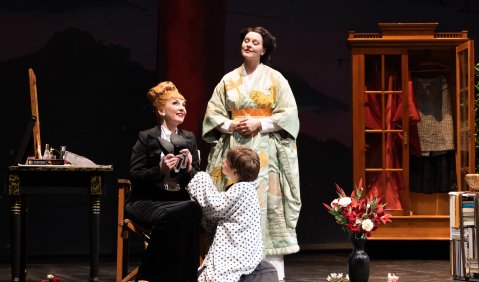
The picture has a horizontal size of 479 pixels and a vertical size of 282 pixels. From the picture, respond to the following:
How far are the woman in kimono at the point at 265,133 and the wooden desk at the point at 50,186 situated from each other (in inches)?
35.9

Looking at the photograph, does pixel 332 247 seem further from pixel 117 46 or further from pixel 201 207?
pixel 201 207

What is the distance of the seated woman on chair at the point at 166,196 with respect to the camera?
483 centimetres

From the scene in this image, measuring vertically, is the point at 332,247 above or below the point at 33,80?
below

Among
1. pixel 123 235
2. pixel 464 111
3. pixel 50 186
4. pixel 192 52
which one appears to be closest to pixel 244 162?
pixel 123 235

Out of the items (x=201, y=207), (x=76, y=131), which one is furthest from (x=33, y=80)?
(x=76, y=131)

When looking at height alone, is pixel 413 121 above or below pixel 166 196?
above

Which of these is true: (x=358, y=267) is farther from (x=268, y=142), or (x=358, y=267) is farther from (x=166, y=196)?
(x=166, y=196)

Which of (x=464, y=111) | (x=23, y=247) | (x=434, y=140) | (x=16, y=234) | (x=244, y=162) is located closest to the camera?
(x=244, y=162)

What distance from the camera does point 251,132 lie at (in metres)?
5.61

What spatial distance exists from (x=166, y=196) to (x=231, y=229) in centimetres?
47

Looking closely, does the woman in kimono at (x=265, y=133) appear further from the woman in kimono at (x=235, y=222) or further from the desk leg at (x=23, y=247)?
the desk leg at (x=23, y=247)

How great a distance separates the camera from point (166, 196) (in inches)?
200

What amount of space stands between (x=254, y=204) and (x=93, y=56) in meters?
3.69

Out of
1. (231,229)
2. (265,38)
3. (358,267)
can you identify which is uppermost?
(265,38)
